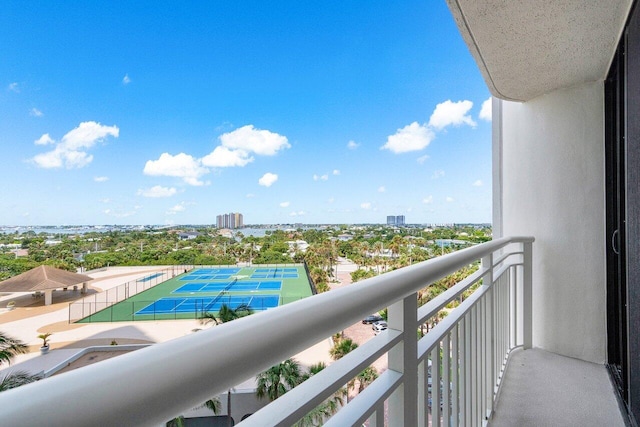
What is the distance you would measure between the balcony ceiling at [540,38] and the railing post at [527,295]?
109cm

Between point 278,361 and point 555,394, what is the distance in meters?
2.16

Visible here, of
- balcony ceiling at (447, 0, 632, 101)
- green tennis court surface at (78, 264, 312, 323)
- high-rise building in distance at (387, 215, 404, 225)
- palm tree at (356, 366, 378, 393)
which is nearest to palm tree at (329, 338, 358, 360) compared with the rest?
palm tree at (356, 366, 378, 393)

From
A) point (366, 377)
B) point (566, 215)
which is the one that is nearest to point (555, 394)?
point (566, 215)

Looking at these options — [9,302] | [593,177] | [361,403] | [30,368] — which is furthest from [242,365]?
[593,177]

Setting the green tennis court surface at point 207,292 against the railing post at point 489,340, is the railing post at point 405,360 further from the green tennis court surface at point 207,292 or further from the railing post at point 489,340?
the green tennis court surface at point 207,292

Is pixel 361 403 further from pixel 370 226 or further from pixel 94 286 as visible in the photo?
pixel 370 226

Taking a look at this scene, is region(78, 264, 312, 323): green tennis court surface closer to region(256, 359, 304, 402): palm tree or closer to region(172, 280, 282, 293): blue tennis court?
region(172, 280, 282, 293): blue tennis court

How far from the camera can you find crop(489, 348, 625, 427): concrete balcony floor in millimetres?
1671

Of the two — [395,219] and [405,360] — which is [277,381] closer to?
[405,360]

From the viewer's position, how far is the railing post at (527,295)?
7.97ft

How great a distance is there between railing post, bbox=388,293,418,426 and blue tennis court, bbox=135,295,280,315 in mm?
2129

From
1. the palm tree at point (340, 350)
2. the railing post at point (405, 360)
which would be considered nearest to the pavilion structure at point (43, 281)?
the palm tree at point (340, 350)

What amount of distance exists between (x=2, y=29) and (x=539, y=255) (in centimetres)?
472

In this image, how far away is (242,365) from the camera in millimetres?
296
